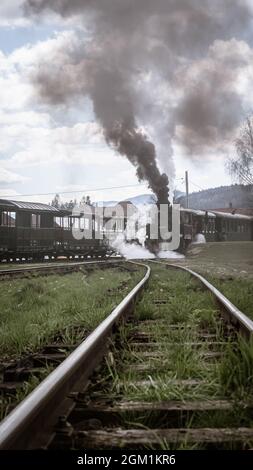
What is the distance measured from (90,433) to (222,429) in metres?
0.56

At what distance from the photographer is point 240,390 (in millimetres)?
2611

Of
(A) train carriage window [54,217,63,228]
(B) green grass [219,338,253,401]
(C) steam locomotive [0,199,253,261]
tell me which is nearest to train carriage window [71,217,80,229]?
(C) steam locomotive [0,199,253,261]

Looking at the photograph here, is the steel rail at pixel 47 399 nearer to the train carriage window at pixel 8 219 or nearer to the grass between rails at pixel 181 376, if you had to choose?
the grass between rails at pixel 181 376

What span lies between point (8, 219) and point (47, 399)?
21223 millimetres

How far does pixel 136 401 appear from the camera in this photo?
2.59 metres

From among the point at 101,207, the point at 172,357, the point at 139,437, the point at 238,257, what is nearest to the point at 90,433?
the point at 139,437

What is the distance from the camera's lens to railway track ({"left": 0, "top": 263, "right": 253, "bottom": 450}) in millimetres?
2014

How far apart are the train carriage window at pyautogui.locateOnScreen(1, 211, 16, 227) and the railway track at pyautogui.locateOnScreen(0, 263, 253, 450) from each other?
18966 millimetres

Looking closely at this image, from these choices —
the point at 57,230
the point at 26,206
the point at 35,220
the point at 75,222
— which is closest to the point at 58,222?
the point at 57,230

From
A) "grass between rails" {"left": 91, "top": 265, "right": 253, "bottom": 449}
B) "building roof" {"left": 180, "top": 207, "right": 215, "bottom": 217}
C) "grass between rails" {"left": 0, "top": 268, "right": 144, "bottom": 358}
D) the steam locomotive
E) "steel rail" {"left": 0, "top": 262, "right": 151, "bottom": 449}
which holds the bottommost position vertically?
"grass between rails" {"left": 0, "top": 268, "right": 144, "bottom": 358}

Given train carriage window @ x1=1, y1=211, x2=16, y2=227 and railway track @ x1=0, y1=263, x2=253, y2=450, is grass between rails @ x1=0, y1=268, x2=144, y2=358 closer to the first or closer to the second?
railway track @ x1=0, y1=263, x2=253, y2=450
